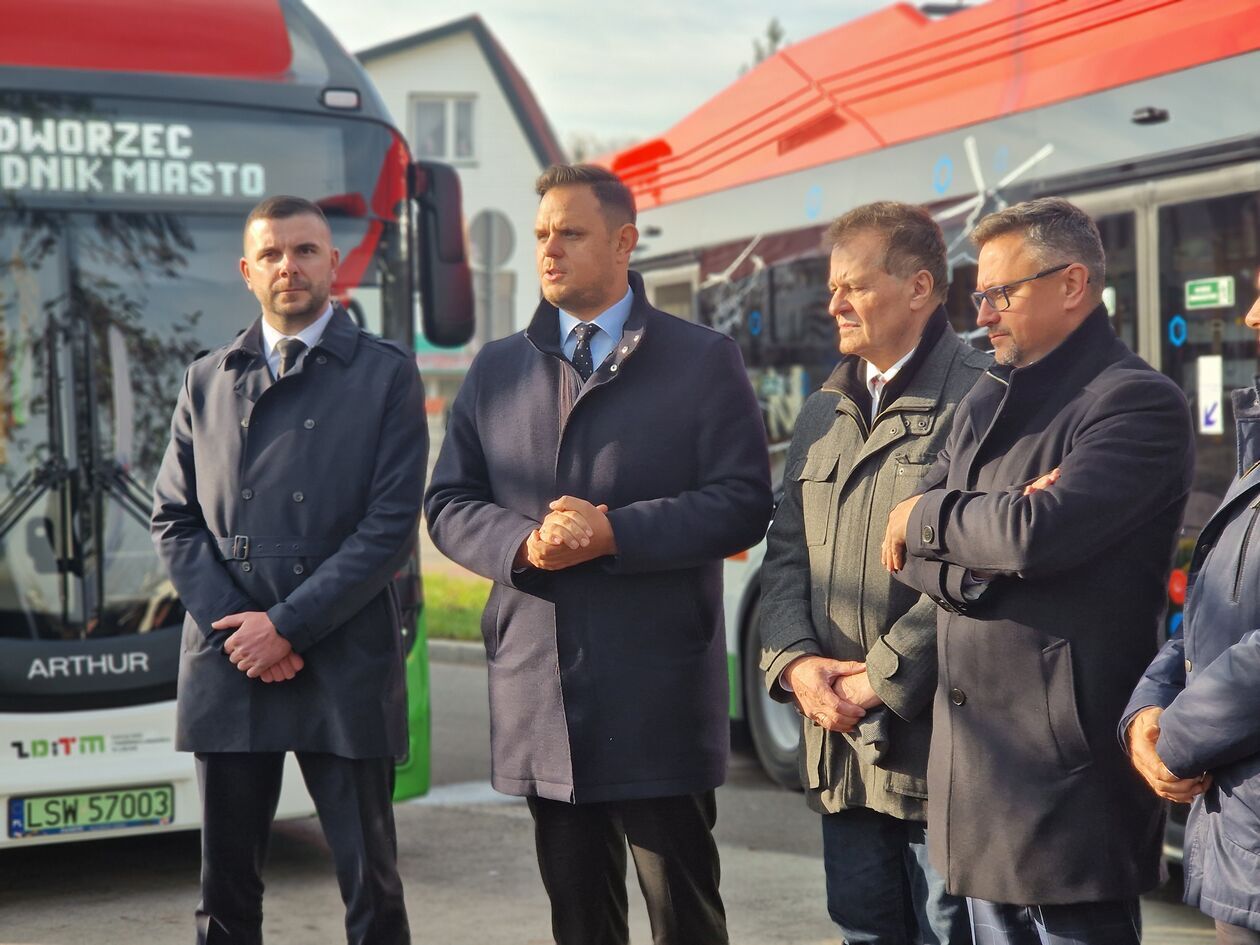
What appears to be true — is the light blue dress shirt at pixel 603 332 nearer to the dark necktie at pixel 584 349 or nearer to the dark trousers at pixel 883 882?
the dark necktie at pixel 584 349

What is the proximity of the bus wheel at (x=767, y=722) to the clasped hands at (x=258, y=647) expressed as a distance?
3.70 metres

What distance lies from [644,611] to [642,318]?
2.07ft

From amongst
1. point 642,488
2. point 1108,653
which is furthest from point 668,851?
point 1108,653

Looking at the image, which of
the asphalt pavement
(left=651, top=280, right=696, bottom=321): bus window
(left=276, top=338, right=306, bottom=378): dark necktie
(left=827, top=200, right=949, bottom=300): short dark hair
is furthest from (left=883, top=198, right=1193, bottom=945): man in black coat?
(left=651, top=280, right=696, bottom=321): bus window

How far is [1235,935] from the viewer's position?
8.73ft

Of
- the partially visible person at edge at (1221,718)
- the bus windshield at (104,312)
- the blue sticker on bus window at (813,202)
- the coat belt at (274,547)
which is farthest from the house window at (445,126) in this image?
the partially visible person at edge at (1221,718)

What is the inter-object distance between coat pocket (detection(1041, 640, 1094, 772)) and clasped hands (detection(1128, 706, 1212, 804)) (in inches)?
4.7

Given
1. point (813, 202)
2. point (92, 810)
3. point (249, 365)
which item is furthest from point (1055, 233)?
point (813, 202)

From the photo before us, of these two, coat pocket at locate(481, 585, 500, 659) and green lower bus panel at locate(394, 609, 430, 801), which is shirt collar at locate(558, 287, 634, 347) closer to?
coat pocket at locate(481, 585, 500, 659)

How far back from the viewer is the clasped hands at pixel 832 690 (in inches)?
135

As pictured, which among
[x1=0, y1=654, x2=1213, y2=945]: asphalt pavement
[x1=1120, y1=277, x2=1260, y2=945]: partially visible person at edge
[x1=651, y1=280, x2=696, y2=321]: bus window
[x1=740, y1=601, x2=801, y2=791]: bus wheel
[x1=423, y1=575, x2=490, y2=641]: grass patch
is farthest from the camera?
[x1=423, y1=575, x2=490, y2=641]: grass patch

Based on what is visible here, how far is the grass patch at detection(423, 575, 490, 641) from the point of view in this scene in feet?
40.9

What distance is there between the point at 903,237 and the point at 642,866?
56.9 inches

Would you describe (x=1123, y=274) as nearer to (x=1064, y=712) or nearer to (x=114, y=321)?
(x=1064, y=712)
